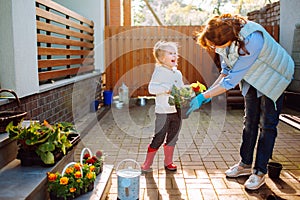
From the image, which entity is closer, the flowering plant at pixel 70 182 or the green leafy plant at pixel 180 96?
the flowering plant at pixel 70 182

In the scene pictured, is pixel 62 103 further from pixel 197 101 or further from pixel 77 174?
pixel 77 174

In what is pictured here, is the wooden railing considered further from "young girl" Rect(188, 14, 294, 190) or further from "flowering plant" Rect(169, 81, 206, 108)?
"young girl" Rect(188, 14, 294, 190)

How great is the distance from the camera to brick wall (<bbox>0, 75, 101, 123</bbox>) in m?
3.42

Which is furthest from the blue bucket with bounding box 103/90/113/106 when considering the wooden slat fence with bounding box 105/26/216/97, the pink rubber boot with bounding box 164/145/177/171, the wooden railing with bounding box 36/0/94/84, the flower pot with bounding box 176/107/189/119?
the flower pot with bounding box 176/107/189/119

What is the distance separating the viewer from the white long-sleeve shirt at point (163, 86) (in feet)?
10.3

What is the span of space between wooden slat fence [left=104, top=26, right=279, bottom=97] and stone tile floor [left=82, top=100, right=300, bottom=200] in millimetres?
1553

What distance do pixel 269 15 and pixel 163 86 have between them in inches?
267

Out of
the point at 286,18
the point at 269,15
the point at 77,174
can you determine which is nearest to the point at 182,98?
the point at 77,174

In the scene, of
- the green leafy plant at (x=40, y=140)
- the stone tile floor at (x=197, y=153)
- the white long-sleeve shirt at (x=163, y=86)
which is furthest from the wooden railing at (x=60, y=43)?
the green leafy plant at (x=40, y=140)

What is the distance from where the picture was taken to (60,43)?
4688mm

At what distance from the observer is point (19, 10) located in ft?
10.5

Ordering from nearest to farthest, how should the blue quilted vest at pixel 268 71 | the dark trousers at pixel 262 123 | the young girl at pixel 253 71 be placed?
the young girl at pixel 253 71, the blue quilted vest at pixel 268 71, the dark trousers at pixel 262 123

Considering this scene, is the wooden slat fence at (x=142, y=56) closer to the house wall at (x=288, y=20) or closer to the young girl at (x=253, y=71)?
the house wall at (x=288, y=20)

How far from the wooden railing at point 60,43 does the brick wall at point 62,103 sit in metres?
0.21
